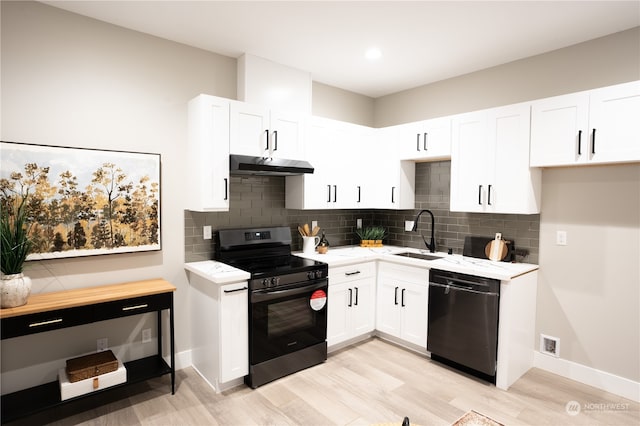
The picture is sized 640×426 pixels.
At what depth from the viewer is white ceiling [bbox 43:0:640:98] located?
8.27 ft

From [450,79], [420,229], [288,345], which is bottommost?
[288,345]

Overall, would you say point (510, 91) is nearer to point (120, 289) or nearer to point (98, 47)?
point (98, 47)

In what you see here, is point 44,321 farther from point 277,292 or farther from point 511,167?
point 511,167

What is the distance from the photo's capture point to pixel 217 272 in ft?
9.40

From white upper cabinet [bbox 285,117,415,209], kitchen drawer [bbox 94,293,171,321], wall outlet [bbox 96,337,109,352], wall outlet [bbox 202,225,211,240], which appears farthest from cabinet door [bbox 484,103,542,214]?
wall outlet [bbox 96,337,109,352]

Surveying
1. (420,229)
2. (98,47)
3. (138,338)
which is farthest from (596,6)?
(138,338)

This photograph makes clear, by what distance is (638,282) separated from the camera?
9.16 feet

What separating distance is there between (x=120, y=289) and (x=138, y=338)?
56 cm

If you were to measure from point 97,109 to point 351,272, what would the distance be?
2.61 meters

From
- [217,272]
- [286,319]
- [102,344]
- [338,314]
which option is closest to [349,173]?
[338,314]

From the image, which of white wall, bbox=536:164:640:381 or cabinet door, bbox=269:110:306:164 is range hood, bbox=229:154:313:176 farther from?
white wall, bbox=536:164:640:381

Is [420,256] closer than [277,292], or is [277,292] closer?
[277,292]

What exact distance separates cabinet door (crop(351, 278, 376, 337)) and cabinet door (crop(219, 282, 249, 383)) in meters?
1.21

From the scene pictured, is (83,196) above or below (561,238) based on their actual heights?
above
